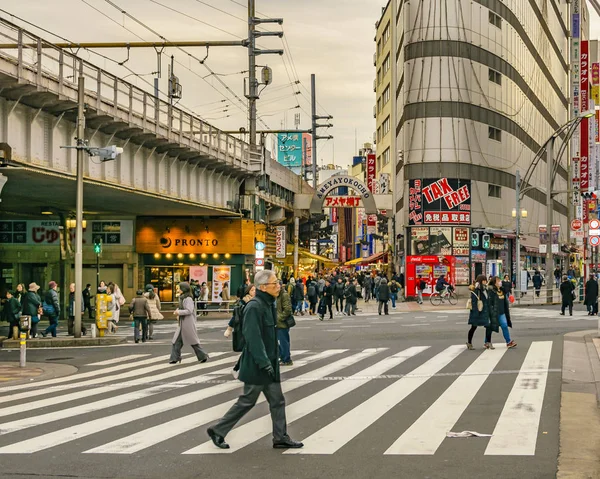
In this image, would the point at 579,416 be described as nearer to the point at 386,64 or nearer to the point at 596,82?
the point at 386,64

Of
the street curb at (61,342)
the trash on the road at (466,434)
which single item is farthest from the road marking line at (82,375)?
the trash on the road at (466,434)

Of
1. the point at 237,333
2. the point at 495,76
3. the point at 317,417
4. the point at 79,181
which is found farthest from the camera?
the point at 495,76

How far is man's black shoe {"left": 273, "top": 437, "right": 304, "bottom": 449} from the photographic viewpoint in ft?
29.7

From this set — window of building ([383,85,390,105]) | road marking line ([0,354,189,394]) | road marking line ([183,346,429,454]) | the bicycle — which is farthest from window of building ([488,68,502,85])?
road marking line ([183,346,429,454])

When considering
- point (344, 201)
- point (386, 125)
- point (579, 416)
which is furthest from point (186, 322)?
point (386, 125)

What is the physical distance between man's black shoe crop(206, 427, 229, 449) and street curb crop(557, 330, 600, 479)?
327 centimetres

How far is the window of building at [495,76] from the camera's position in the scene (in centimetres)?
6141

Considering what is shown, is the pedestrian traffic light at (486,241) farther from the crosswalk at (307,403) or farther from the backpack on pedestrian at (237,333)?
the backpack on pedestrian at (237,333)

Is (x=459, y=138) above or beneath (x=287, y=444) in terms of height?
above

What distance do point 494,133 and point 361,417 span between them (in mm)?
53319

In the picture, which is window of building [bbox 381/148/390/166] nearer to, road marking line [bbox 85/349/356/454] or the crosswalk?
the crosswalk

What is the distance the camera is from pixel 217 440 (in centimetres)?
904

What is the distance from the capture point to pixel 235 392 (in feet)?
45.7

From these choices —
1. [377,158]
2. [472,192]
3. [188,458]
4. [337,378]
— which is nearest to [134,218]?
[472,192]
